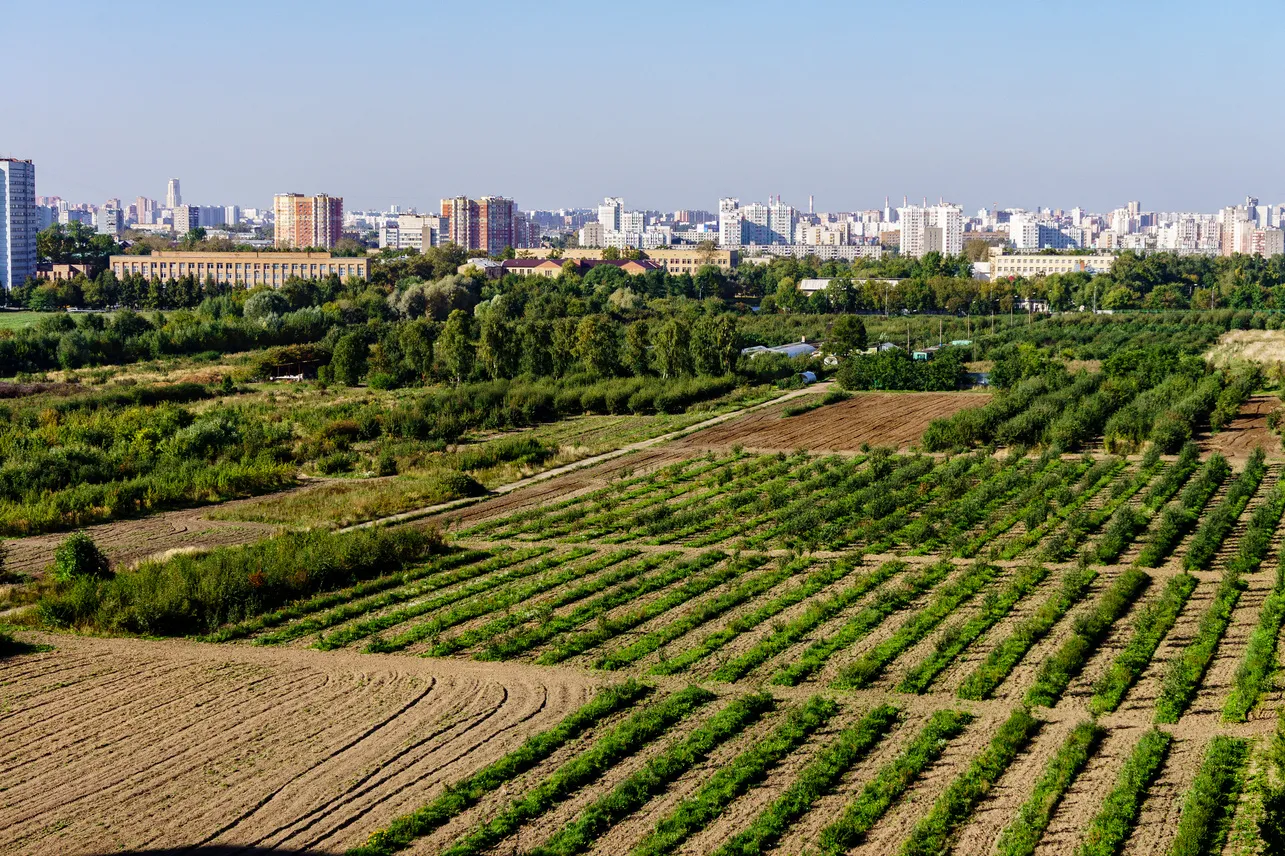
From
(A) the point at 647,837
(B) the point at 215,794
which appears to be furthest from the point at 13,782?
(A) the point at 647,837

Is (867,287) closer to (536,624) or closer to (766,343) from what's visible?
(766,343)

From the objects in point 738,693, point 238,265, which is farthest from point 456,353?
point 238,265

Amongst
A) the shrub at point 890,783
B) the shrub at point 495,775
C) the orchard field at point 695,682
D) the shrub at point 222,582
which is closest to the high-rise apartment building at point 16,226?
the orchard field at point 695,682

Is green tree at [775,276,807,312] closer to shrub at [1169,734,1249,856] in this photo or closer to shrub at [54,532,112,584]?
shrub at [54,532,112,584]

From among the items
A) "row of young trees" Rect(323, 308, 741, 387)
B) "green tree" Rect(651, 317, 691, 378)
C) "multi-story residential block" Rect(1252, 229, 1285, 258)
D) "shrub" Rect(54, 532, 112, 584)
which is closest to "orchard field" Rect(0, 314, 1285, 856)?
"shrub" Rect(54, 532, 112, 584)

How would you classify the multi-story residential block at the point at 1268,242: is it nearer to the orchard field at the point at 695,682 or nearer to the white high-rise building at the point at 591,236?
the white high-rise building at the point at 591,236

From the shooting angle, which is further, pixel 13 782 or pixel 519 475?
pixel 519 475
